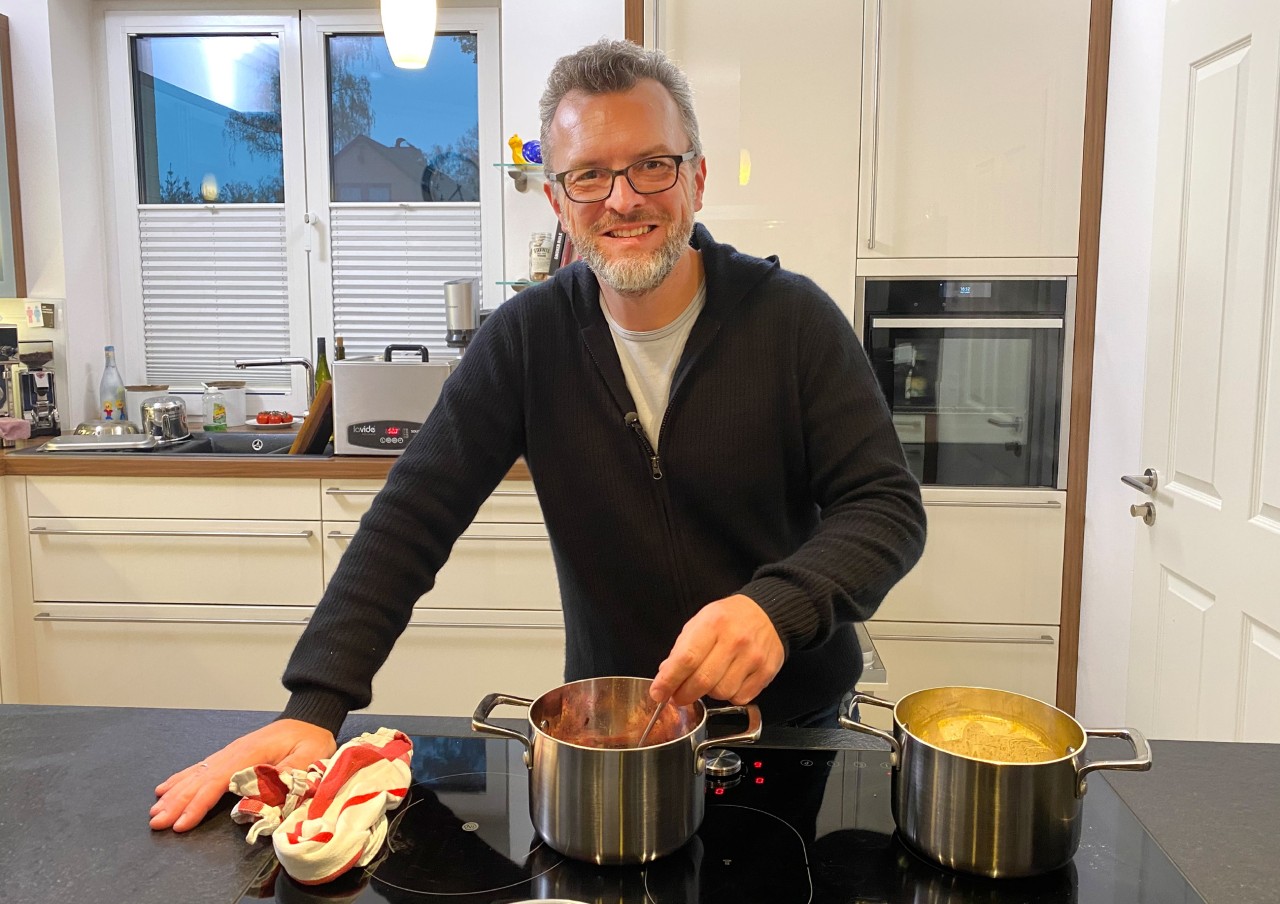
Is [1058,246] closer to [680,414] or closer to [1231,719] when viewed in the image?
[1231,719]

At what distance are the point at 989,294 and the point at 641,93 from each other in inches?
67.8

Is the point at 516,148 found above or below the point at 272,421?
above

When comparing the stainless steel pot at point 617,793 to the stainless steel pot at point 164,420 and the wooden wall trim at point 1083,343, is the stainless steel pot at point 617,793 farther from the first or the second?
the stainless steel pot at point 164,420

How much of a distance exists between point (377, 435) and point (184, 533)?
1.92 ft

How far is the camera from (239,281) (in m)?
3.54

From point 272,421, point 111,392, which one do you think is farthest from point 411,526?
point 111,392

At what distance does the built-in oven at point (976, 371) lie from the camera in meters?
2.66

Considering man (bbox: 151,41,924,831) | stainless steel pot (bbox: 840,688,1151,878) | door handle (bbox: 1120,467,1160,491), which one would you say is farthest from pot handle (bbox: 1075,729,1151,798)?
door handle (bbox: 1120,467,1160,491)

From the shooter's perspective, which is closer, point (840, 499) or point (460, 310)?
point (840, 499)

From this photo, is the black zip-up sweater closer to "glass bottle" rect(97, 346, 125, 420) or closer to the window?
the window

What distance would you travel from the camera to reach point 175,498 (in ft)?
8.98

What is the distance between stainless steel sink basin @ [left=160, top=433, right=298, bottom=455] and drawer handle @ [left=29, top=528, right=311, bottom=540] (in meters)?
0.30

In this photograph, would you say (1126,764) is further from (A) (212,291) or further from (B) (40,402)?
(A) (212,291)

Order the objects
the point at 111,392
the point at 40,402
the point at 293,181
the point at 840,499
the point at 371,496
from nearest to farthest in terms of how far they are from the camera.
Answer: the point at 840,499
the point at 371,496
the point at 40,402
the point at 111,392
the point at 293,181
